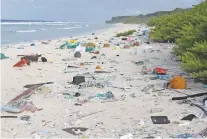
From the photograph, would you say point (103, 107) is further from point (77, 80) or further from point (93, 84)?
point (77, 80)

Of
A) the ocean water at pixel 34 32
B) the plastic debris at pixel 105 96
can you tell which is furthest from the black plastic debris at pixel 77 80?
the ocean water at pixel 34 32

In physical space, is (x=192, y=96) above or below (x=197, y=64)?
below

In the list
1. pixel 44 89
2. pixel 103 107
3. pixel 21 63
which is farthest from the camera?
pixel 21 63

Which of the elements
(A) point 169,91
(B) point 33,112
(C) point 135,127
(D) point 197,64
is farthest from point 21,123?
(D) point 197,64

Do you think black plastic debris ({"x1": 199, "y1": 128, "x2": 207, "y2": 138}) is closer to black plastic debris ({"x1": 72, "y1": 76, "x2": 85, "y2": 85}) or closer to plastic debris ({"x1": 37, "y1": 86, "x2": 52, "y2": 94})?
plastic debris ({"x1": 37, "y1": 86, "x2": 52, "y2": 94})

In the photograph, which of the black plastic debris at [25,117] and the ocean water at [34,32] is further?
the ocean water at [34,32]

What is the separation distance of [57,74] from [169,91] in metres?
2.75

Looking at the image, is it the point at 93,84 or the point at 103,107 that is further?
the point at 93,84

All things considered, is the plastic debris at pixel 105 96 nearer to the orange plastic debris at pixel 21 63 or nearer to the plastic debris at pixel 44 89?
the plastic debris at pixel 44 89

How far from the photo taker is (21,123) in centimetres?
380

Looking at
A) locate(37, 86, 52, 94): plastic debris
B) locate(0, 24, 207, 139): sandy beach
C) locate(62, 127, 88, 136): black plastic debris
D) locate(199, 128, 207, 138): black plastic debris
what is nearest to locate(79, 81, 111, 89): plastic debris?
locate(0, 24, 207, 139): sandy beach

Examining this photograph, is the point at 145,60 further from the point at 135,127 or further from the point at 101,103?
the point at 135,127

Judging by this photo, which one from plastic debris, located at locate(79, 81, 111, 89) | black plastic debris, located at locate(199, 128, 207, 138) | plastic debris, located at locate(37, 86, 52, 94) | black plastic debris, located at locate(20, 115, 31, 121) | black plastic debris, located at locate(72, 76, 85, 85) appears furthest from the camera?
black plastic debris, located at locate(72, 76, 85, 85)

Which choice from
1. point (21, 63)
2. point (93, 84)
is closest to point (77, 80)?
point (93, 84)
